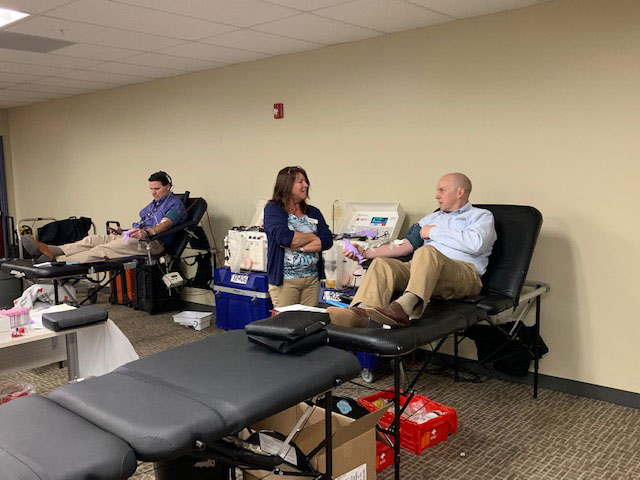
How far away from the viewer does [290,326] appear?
76.1 inches

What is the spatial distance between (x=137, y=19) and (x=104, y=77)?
2.36 meters

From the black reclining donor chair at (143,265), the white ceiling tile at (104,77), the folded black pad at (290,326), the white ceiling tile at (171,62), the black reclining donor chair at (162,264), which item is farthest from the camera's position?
the white ceiling tile at (104,77)

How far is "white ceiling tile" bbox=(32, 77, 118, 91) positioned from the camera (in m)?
5.93

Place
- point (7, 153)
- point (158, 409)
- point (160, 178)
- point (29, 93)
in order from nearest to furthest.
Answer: point (158, 409), point (160, 178), point (29, 93), point (7, 153)

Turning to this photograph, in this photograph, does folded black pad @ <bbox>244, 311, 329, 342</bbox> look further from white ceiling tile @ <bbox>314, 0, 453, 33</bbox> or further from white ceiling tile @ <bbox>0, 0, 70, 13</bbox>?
white ceiling tile @ <bbox>0, 0, 70, 13</bbox>

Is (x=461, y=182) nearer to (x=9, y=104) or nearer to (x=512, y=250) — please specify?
(x=512, y=250)

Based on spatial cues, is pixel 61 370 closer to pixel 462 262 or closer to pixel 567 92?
pixel 462 262

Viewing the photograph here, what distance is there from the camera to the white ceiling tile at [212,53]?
173 inches

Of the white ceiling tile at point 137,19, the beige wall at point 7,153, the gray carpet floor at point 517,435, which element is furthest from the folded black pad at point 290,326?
the beige wall at point 7,153

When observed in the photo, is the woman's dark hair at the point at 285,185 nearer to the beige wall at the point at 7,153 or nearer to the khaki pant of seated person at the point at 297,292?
the khaki pant of seated person at the point at 297,292

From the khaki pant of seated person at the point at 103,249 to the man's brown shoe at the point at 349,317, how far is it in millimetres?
2950

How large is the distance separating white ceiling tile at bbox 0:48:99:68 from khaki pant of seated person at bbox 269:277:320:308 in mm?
2901

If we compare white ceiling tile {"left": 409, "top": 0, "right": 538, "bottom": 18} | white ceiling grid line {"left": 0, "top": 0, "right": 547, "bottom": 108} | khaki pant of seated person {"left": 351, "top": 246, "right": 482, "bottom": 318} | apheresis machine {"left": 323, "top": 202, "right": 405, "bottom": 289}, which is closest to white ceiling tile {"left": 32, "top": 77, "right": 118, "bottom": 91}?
white ceiling grid line {"left": 0, "top": 0, "right": 547, "bottom": 108}

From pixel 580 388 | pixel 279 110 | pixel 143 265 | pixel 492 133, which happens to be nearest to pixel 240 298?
pixel 143 265
